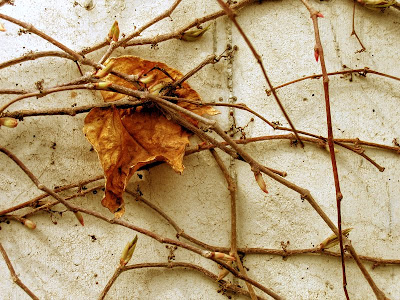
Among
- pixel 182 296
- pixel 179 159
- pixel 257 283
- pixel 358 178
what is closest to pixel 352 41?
pixel 358 178

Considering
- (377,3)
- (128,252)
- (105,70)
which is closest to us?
(105,70)

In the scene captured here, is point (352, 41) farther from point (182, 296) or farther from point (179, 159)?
point (182, 296)

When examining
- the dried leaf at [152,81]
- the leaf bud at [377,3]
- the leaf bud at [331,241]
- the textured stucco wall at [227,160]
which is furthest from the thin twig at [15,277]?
the leaf bud at [377,3]

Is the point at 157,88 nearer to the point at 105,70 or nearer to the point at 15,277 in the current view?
the point at 105,70

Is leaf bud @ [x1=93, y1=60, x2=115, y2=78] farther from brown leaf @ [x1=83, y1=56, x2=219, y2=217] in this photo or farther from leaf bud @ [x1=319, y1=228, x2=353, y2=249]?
leaf bud @ [x1=319, y1=228, x2=353, y2=249]

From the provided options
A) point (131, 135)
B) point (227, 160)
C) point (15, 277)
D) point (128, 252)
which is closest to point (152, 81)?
point (131, 135)

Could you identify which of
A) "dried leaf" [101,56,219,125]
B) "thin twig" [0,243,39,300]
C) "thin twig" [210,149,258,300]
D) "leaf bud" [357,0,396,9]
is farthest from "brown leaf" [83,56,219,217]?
"leaf bud" [357,0,396,9]
